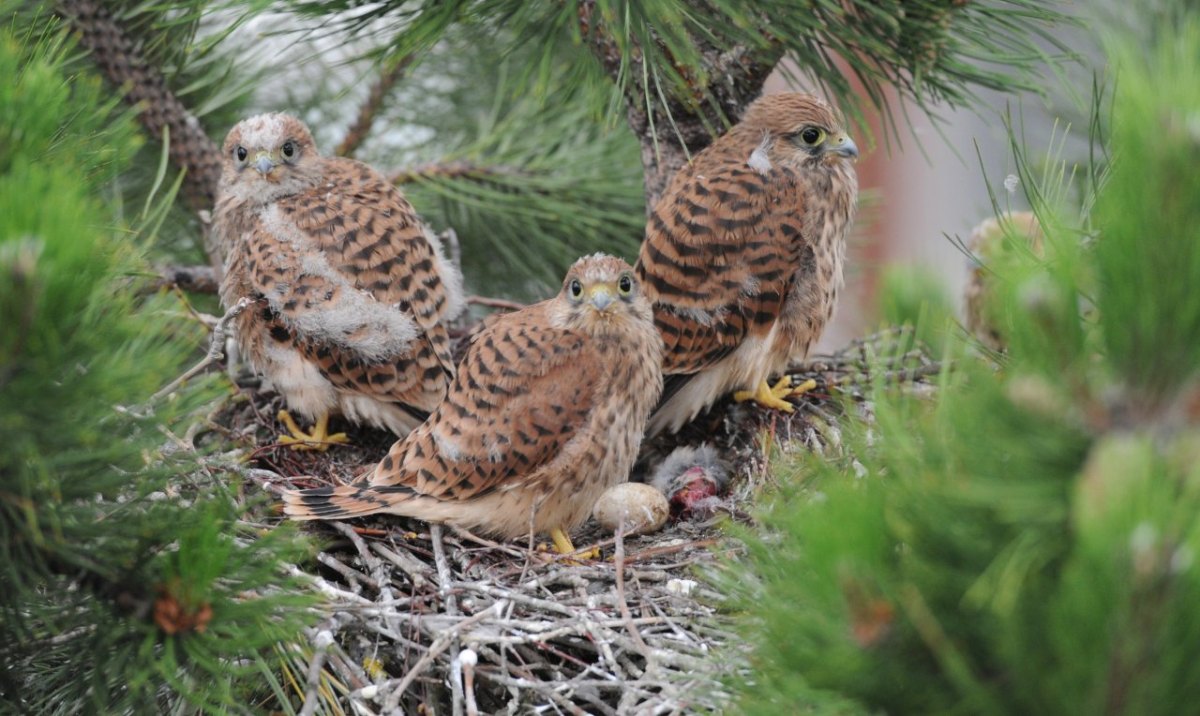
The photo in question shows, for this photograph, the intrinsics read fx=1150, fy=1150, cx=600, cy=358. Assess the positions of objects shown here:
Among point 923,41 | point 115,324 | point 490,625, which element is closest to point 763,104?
point 923,41

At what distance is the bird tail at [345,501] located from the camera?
76.9 inches

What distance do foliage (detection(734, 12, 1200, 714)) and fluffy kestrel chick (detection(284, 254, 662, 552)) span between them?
1174 millimetres

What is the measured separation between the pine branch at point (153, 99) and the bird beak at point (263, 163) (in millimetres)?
83

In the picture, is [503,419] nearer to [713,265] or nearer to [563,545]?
[563,545]

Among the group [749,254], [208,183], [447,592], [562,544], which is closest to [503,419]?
[562,544]

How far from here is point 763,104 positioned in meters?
2.47

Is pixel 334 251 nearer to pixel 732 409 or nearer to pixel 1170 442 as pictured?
pixel 732 409

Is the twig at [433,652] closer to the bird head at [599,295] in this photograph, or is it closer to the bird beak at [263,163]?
the bird head at [599,295]

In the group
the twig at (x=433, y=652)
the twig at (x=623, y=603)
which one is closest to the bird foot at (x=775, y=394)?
the twig at (x=623, y=603)

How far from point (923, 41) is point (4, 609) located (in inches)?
64.8

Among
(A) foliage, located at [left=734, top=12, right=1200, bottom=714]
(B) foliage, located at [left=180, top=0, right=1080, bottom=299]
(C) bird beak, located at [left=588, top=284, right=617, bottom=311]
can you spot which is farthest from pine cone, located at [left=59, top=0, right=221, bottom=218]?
(A) foliage, located at [left=734, top=12, right=1200, bottom=714]

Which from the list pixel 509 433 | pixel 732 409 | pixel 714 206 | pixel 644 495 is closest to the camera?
pixel 509 433

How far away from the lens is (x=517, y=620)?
1.64 m

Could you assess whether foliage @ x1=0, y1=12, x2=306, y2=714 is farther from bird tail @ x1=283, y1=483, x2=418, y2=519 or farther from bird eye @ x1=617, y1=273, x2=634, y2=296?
bird eye @ x1=617, y1=273, x2=634, y2=296
